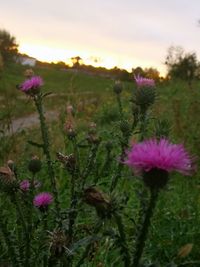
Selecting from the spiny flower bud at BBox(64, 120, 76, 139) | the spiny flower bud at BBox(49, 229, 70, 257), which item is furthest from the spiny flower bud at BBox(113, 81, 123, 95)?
the spiny flower bud at BBox(49, 229, 70, 257)

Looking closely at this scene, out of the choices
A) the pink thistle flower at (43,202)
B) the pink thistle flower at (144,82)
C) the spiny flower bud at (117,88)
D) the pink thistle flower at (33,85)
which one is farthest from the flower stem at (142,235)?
the spiny flower bud at (117,88)

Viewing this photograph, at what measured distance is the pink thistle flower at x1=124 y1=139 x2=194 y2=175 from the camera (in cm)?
156

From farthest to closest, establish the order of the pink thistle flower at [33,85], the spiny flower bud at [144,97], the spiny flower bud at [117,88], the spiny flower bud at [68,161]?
the spiny flower bud at [117,88]
the pink thistle flower at [33,85]
the spiny flower bud at [144,97]
the spiny flower bud at [68,161]

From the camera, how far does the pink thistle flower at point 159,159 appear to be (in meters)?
1.56

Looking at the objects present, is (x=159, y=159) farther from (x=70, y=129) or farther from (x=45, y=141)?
(x=70, y=129)


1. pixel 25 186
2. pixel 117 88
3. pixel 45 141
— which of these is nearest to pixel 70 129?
pixel 45 141

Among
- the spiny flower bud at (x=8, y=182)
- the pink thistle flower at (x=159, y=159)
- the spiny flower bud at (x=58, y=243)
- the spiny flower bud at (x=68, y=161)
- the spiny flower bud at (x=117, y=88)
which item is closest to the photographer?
the pink thistle flower at (x=159, y=159)

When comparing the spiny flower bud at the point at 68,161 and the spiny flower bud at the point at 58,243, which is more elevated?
the spiny flower bud at the point at 68,161

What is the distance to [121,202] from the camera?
67.7 inches

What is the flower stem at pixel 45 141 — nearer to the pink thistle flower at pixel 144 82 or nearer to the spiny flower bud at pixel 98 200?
the pink thistle flower at pixel 144 82

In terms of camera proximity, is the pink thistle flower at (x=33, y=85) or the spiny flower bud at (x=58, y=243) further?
the pink thistle flower at (x=33, y=85)

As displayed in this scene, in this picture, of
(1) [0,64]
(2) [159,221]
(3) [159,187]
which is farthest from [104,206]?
(2) [159,221]

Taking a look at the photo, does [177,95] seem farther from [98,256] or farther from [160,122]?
[160,122]

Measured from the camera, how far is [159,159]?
1575mm
